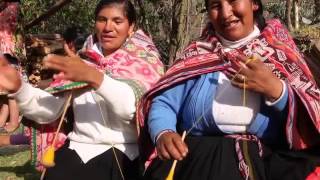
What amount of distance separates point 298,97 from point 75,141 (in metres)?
1.18

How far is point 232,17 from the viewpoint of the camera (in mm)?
2496

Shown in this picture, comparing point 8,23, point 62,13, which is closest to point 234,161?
point 8,23

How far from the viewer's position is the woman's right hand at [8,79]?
Result: 8.28 feet

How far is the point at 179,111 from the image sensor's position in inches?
104

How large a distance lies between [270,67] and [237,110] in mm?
226

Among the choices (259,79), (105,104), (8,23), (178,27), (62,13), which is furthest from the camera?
(62,13)

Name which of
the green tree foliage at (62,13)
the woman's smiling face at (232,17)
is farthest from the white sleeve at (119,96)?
the green tree foliage at (62,13)

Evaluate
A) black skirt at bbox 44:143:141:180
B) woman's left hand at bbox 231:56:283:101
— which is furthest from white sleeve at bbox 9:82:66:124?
woman's left hand at bbox 231:56:283:101

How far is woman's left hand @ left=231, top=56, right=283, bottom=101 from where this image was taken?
226cm

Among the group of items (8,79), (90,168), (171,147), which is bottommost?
(90,168)

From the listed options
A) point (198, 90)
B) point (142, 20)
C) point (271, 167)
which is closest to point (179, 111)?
point (198, 90)

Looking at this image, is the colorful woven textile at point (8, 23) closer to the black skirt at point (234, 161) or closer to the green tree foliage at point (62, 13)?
the green tree foliage at point (62, 13)

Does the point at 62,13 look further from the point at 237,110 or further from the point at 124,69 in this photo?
the point at 237,110

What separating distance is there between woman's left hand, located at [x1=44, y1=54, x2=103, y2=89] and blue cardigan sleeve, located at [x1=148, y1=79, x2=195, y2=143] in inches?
10.9
